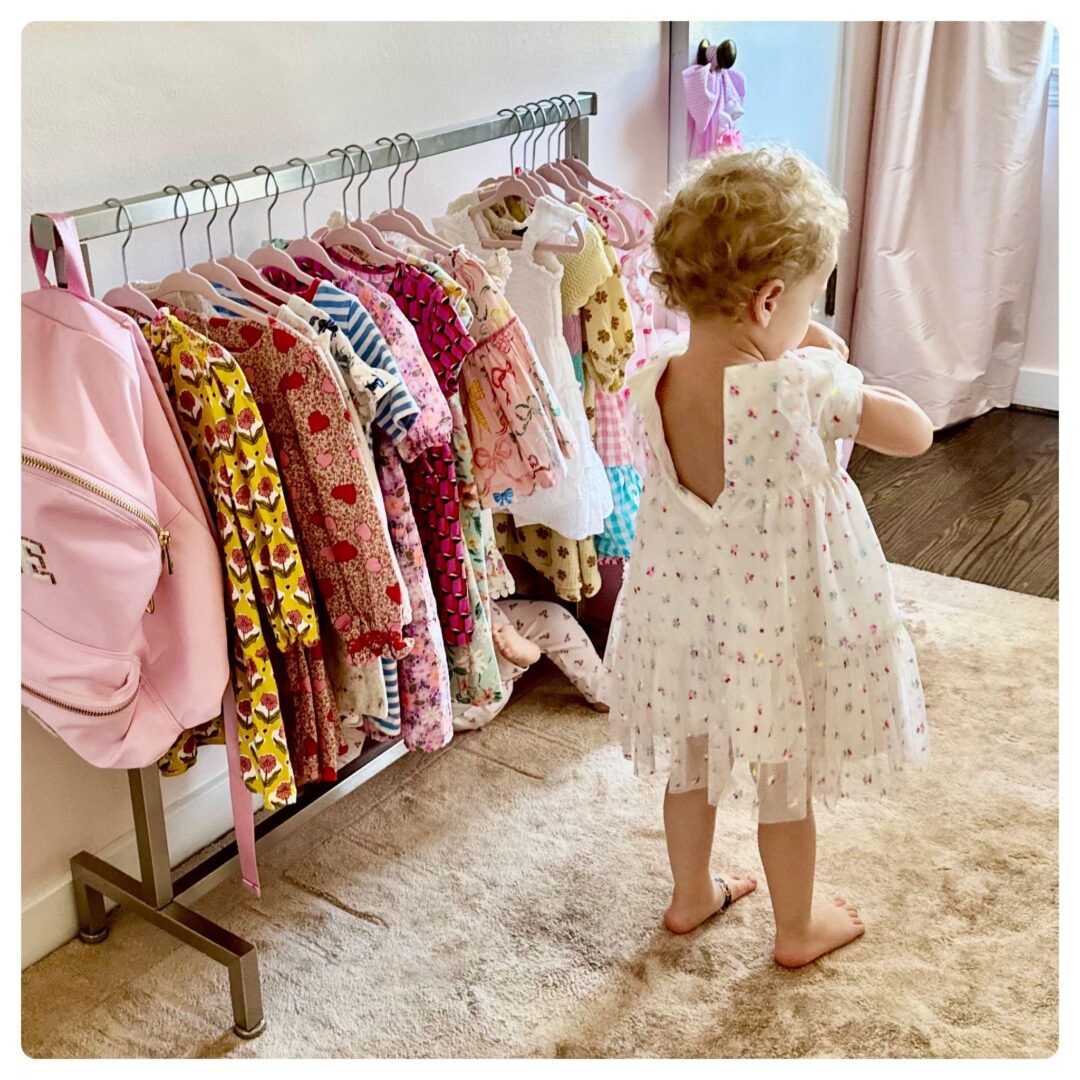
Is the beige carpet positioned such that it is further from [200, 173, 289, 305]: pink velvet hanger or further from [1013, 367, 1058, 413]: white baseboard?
[1013, 367, 1058, 413]: white baseboard

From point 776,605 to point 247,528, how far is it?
0.64m

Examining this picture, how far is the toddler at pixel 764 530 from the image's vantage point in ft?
A: 4.91

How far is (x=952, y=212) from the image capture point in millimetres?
3695

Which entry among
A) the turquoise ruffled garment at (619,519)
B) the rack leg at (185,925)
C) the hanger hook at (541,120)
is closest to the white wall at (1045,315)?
the hanger hook at (541,120)

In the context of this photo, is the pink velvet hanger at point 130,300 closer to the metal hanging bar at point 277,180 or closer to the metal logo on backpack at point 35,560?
the metal hanging bar at point 277,180

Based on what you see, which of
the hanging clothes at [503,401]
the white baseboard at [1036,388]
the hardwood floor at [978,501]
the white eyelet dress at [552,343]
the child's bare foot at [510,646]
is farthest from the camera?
the white baseboard at [1036,388]

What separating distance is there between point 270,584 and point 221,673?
120mm

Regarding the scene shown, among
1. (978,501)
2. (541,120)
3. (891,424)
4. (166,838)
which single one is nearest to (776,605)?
(891,424)

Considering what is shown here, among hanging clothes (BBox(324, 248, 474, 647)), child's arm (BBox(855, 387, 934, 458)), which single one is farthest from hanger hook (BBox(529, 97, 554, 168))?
child's arm (BBox(855, 387, 934, 458))

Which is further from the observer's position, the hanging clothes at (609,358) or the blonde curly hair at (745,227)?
the hanging clothes at (609,358)

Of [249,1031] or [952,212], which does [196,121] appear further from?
[952,212]

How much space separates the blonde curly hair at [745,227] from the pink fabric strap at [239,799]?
76 cm

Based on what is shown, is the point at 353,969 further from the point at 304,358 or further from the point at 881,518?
the point at 881,518

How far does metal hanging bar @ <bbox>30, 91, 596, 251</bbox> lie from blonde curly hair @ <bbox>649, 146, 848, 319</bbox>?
0.53 metres
